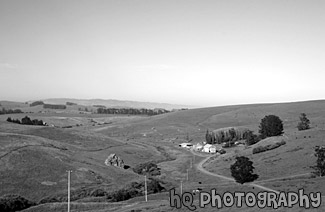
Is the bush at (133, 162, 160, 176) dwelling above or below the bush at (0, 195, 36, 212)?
below

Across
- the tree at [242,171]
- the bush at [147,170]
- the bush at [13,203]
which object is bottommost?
the bush at [147,170]

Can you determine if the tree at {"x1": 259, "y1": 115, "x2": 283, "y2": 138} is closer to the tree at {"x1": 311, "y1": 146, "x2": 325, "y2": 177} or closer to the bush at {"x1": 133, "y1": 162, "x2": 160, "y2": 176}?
the bush at {"x1": 133, "y1": 162, "x2": 160, "y2": 176}

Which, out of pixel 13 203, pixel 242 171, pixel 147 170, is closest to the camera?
pixel 13 203

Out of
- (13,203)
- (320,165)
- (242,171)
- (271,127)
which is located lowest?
(13,203)

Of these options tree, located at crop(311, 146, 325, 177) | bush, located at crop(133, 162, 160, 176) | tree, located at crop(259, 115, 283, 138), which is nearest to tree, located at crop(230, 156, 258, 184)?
tree, located at crop(311, 146, 325, 177)

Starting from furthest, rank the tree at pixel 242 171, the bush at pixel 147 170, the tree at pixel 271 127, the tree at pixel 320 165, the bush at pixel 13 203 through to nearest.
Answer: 1. the tree at pixel 271 127
2. the bush at pixel 147 170
3. the tree at pixel 242 171
4. the tree at pixel 320 165
5. the bush at pixel 13 203

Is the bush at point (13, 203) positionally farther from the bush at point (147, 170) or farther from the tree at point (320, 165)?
the tree at point (320, 165)

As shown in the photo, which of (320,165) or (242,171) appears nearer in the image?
(320,165)

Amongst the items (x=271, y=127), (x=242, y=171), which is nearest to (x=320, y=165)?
(x=242, y=171)

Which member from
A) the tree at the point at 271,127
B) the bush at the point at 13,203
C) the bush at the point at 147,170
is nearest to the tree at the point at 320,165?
the bush at the point at 147,170

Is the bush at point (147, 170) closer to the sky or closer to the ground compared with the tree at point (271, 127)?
closer to the ground

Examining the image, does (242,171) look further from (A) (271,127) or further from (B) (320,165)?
(A) (271,127)

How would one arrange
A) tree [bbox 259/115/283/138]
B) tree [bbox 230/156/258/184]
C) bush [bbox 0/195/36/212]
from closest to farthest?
bush [bbox 0/195/36/212], tree [bbox 230/156/258/184], tree [bbox 259/115/283/138]

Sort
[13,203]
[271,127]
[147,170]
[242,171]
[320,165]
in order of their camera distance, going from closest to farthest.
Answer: [13,203]
[320,165]
[242,171]
[147,170]
[271,127]
